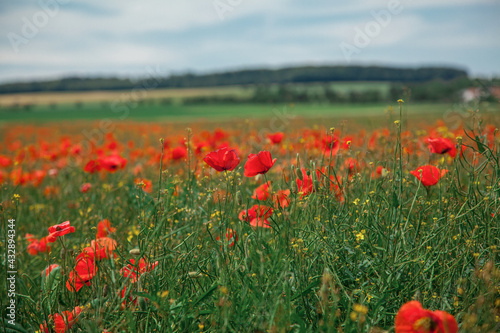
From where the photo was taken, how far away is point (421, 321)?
91cm

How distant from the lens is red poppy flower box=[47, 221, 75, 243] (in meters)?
1.37

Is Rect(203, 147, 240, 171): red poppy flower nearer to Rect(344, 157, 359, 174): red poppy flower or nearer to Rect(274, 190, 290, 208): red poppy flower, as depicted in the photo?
Rect(274, 190, 290, 208): red poppy flower

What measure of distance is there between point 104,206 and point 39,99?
51.3 metres

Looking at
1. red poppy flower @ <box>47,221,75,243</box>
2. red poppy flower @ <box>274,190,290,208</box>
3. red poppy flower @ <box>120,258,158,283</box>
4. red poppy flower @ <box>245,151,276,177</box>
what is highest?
red poppy flower @ <box>245,151,276,177</box>

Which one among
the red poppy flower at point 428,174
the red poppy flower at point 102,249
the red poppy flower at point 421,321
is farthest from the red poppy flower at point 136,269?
the red poppy flower at point 428,174

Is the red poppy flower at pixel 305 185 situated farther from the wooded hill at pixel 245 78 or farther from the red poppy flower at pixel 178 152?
the wooded hill at pixel 245 78

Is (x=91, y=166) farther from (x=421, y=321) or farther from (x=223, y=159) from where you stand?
(x=421, y=321)

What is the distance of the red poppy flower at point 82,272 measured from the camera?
1.44 meters

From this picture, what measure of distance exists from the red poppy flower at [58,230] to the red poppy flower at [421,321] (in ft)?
3.81

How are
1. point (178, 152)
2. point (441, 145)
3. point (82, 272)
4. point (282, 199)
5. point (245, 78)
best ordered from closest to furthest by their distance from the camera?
1. point (82, 272)
2. point (282, 199)
3. point (441, 145)
4. point (178, 152)
5. point (245, 78)

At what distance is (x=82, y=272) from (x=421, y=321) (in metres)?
1.22

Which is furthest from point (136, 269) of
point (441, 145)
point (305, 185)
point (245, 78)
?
point (245, 78)

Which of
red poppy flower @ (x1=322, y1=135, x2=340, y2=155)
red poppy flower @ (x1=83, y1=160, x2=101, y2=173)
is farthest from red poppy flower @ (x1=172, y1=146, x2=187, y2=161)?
red poppy flower @ (x1=322, y1=135, x2=340, y2=155)

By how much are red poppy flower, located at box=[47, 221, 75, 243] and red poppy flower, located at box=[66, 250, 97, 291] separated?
13cm
